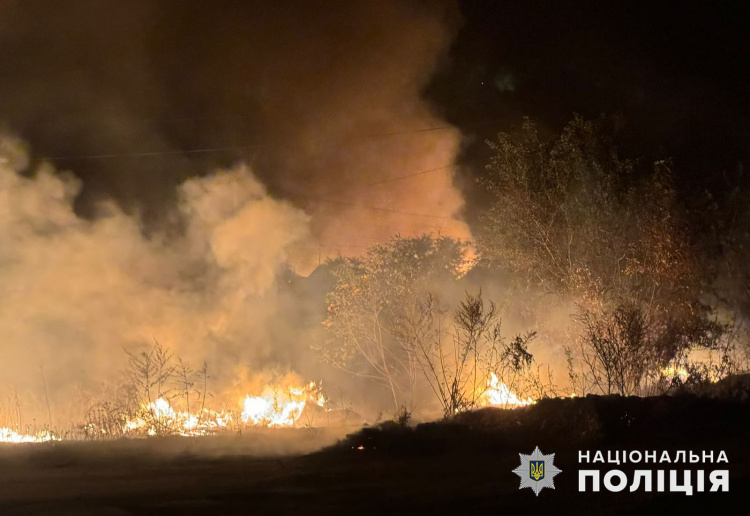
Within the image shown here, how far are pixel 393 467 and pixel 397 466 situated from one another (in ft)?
0.30

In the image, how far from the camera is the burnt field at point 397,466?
843 centimetres

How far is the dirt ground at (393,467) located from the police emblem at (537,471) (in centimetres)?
12

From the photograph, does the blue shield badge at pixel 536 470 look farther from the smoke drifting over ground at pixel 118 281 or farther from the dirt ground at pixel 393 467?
the smoke drifting over ground at pixel 118 281

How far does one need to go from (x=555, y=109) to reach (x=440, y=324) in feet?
26.1

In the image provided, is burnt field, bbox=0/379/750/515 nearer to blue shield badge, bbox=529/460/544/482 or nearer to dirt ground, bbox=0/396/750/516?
dirt ground, bbox=0/396/750/516

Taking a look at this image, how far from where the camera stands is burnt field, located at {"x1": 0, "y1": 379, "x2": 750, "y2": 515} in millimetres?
8430

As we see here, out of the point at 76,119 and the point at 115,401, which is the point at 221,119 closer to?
the point at 76,119

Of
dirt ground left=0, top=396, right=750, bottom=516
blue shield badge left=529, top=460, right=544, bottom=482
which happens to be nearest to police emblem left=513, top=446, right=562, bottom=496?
blue shield badge left=529, top=460, right=544, bottom=482

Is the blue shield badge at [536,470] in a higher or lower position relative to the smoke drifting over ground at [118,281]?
lower

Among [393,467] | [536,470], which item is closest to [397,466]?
[393,467]

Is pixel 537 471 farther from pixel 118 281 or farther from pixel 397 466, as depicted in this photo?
pixel 118 281

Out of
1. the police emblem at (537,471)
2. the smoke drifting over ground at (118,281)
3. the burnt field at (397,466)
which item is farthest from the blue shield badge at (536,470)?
the smoke drifting over ground at (118,281)

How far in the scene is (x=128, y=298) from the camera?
789 inches

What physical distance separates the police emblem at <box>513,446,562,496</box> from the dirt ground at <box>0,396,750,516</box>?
0.39 feet
